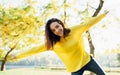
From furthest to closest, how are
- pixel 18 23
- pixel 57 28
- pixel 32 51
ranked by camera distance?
pixel 18 23 → pixel 32 51 → pixel 57 28

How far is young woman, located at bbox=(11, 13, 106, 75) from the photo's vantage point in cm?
401

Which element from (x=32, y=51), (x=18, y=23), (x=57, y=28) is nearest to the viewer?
(x=57, y=28)

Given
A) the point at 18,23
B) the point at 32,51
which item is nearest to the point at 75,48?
the point at 32,51

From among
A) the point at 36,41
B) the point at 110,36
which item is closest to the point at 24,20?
the point at 36,41

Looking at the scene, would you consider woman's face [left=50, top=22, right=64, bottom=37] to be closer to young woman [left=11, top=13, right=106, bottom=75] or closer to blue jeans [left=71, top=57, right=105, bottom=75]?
young woman [left=11, top=13, right=106, bottom=75]

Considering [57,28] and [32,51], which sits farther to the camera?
[32,51]

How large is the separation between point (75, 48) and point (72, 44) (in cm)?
7

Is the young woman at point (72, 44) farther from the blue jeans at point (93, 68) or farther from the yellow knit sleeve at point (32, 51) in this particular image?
the yellow knit sleeve at point (32, 51)

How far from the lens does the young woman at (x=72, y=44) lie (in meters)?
4.01

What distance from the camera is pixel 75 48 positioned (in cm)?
404

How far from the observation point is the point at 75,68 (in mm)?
4098

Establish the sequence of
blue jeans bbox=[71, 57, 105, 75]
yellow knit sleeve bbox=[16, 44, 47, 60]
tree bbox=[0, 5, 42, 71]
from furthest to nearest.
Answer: tree bbox=[0, 5, 42, 71], yellow knit sleeve bbox=[16, 44, 47, 60], blue jeans bbox=[71, 57, 105, 75]

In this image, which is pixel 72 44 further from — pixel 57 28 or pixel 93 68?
pixel 93 68

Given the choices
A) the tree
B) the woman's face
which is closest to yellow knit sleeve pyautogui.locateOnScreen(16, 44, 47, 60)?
the woman's face
